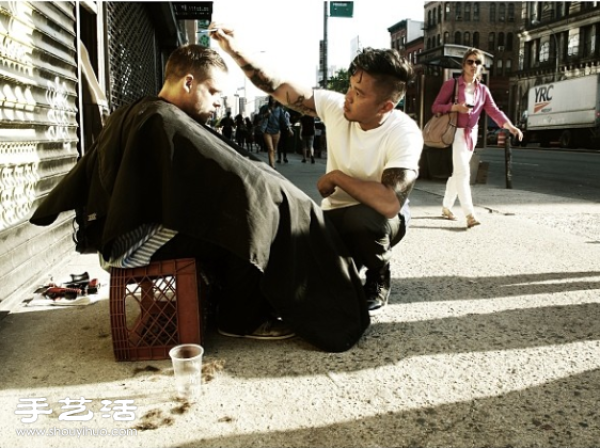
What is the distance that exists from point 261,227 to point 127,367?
35.7 inches

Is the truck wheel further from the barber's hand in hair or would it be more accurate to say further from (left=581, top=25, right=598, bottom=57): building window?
the barber's hand in hair

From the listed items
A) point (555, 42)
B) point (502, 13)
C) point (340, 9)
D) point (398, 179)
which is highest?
point (502, 13)

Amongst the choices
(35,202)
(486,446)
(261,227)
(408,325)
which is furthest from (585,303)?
(35,202)

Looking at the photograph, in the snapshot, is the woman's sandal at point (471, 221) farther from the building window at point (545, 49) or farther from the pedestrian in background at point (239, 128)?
the building window at point (545, 49)

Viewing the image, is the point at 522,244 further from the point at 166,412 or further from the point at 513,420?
the point at 166,412

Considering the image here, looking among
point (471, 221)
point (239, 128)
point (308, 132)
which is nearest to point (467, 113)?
point (471, 221)

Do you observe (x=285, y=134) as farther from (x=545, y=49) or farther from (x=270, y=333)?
(x=545, y=49)

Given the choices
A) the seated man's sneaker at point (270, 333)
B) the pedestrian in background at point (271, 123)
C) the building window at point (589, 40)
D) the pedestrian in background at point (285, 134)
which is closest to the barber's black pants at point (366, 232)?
the seated man's sneaker at point (270, 333)

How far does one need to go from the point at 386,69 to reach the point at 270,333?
159cm

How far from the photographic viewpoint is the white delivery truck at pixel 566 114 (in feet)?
107

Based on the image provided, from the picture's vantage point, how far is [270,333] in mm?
3197

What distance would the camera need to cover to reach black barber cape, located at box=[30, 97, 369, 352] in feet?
8.96

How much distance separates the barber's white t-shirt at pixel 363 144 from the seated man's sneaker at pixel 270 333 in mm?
909

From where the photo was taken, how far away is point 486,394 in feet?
8.38
